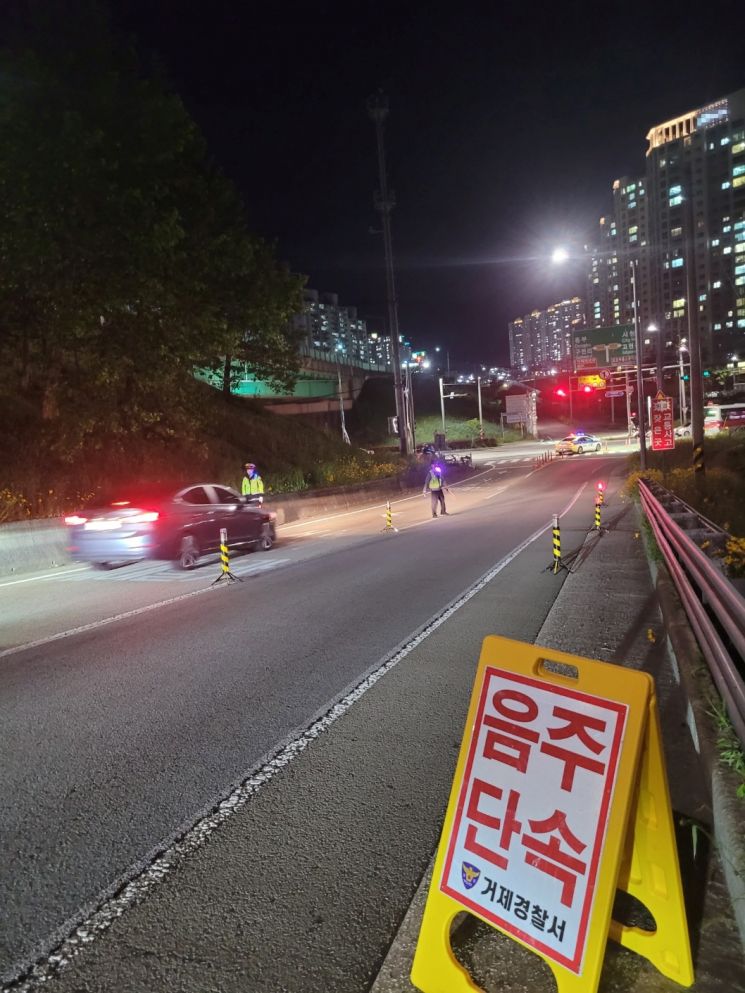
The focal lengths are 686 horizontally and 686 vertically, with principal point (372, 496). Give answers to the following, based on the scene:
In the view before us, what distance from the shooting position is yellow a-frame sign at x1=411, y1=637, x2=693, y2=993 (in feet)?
7.68

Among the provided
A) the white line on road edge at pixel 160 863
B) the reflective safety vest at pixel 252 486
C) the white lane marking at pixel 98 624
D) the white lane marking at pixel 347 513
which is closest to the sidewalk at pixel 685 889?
the white line on road edge at pixel 160 863

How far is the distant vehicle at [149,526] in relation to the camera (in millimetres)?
12414

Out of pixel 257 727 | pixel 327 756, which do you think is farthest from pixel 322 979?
pixel 257 727

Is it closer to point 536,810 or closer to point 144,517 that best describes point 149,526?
point 144,517

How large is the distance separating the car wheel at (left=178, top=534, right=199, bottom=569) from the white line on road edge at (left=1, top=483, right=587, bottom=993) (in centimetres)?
785

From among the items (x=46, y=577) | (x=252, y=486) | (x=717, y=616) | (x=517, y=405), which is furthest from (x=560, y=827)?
(x=517, y=405)

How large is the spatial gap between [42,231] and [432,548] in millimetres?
11479

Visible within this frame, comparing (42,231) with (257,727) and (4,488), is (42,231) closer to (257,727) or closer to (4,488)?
(4,488)

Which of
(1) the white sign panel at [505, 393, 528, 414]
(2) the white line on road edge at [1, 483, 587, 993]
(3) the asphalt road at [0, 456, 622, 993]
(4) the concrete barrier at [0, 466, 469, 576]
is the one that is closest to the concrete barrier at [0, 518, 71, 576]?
(4) the concrete barrier at [0, 466, 469, 576]

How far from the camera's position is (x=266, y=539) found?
1590cm

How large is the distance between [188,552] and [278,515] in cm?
1039

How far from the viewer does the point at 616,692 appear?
95.4 inches

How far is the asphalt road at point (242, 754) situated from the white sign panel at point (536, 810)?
2.05 feet

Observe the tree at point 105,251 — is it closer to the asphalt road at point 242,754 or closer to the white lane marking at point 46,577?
the white lane marking at point 46,577
